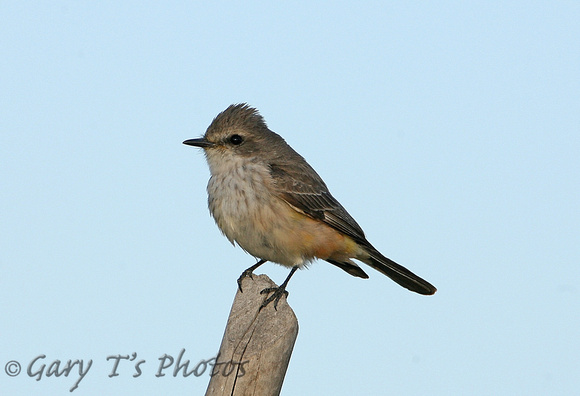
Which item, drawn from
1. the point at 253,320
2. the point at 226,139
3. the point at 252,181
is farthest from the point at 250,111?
the point at 253,320

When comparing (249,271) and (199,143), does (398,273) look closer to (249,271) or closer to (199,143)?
(249,271)

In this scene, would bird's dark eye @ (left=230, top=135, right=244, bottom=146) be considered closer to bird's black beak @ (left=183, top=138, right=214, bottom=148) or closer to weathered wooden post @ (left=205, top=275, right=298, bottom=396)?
bird's black beak @ (left=183, top=138, right=214, bottom=148)

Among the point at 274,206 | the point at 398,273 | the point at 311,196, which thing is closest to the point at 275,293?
the point at 274,206

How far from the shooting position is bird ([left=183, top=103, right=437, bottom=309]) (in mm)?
8102

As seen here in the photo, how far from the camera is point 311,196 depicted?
28.6ft

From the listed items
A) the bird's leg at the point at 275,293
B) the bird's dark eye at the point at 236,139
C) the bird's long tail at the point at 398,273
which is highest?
the bird's dark eye at the point at 236,139

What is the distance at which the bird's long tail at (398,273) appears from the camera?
905cm

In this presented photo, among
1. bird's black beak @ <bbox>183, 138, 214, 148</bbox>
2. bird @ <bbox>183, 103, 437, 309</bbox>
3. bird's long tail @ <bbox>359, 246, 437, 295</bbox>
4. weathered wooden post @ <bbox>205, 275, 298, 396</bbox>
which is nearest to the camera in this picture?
weathered wooden post @ <bbox>205, 275, 298, 396</bbox>

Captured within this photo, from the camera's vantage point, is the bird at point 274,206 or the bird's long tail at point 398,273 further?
the bird's long tail at point 398,273

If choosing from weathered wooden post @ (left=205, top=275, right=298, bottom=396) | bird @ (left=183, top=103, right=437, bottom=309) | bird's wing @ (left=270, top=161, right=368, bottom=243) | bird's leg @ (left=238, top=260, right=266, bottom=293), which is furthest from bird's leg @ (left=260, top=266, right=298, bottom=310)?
bird's wing @ (left=270, top=161, right=368, bottom=243)

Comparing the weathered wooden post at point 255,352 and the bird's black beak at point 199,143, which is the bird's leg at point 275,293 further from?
the bird's black beak at point 199,143

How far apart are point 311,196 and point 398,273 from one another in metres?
1.46

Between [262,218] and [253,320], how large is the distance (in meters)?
2.54

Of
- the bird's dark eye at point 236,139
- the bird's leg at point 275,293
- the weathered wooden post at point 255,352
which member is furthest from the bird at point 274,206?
the weathered wooden post at point 255,352
